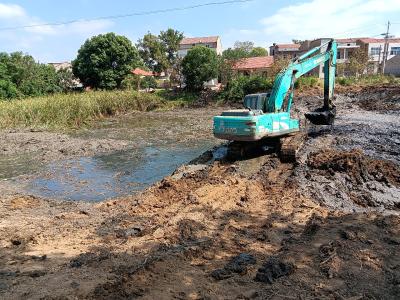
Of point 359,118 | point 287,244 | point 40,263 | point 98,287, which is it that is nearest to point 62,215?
point 40,263

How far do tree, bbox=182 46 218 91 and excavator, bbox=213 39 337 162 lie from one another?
2585 centimetres

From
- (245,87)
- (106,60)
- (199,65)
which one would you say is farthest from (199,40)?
(245,87)

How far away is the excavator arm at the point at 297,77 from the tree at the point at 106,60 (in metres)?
32.7

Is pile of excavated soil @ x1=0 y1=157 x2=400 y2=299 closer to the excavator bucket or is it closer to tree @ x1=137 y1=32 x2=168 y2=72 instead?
the excavator bucket

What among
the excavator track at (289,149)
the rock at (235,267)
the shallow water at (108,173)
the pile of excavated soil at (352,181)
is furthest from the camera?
the excavator track at (289,149)

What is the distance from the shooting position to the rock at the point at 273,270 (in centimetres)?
462

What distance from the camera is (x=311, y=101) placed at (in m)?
30.2

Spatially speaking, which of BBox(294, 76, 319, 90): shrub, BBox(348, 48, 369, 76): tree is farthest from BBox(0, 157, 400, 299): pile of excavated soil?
BBox(348, 48, 369, 76): tree

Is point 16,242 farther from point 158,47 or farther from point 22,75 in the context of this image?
point 158,47

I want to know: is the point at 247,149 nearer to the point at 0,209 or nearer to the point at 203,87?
the point at 0,209

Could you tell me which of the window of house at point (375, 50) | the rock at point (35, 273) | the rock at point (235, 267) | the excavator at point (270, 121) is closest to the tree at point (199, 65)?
the excavator at point (270, 121)

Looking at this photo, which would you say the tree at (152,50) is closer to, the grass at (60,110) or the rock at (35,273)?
the grass at (60,110)

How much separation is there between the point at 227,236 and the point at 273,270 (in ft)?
5.94

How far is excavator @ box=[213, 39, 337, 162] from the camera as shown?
414 inches
